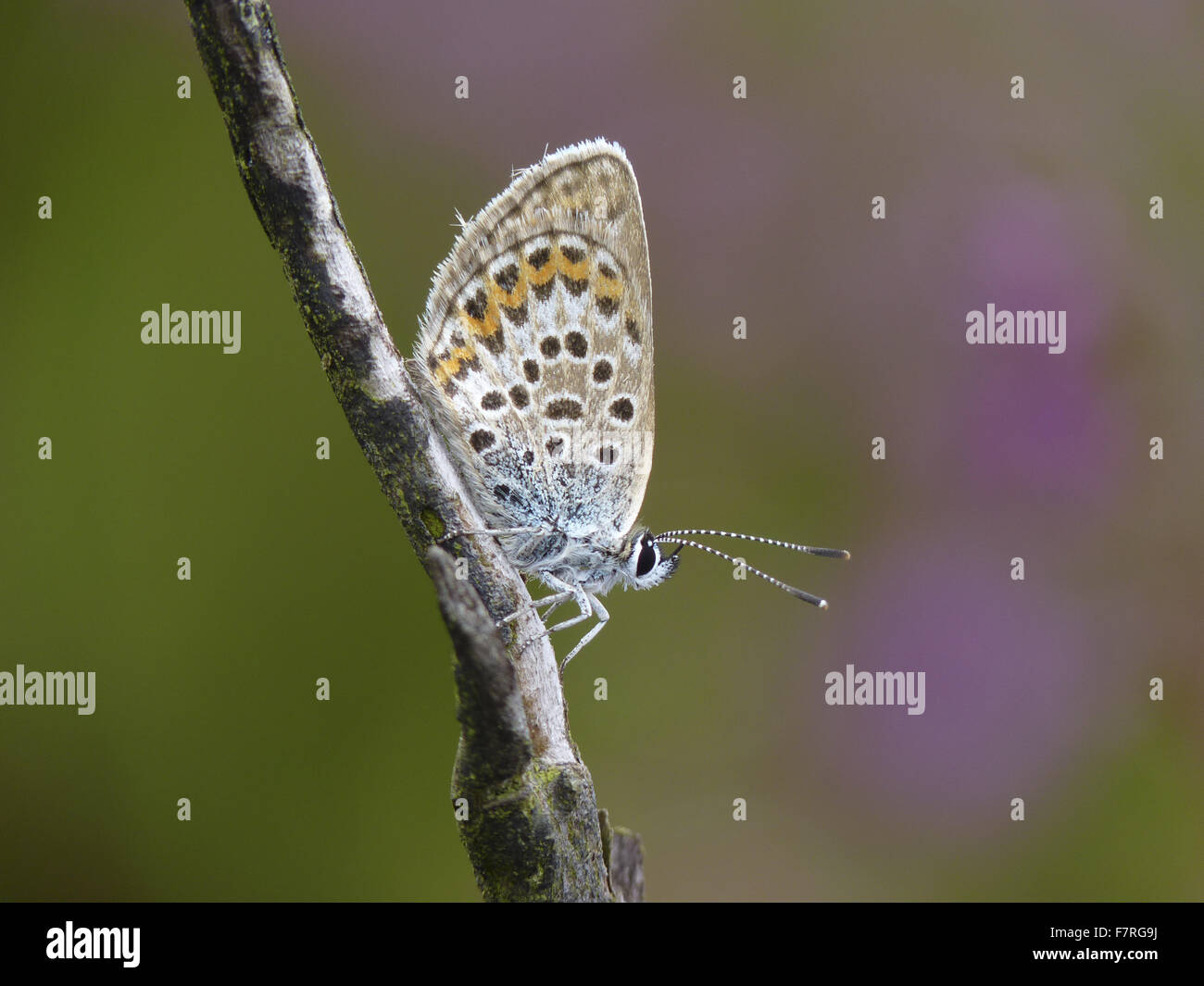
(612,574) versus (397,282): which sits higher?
(397,282)

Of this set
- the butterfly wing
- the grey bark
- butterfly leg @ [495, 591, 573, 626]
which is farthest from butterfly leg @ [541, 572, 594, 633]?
the grey bark

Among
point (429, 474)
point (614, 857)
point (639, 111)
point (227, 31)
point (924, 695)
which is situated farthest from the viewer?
point (639, 111)

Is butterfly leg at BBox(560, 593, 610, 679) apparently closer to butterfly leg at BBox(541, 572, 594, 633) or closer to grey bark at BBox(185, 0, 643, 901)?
butterfly leg at BBox(541, 572, 594, 633)

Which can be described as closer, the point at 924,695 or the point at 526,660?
the point at 526,660

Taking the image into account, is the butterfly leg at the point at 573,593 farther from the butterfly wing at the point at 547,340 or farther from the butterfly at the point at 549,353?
the butterfly wing at the point at 547,340

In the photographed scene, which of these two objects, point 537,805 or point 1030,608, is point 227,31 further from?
point 1030,608

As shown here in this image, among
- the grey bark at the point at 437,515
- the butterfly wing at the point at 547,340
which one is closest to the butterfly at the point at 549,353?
the butterfly wing at the point at 547,340

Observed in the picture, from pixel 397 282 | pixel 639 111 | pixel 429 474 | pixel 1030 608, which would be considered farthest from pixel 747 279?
pixel 429 474
